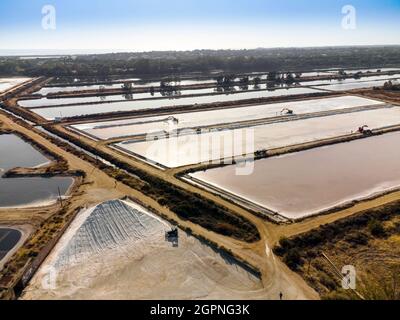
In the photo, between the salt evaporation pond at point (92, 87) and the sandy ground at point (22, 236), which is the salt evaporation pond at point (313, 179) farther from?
the salt evaporation pond at point (92, 87)

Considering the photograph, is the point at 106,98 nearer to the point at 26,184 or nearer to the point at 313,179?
the point at 26,184

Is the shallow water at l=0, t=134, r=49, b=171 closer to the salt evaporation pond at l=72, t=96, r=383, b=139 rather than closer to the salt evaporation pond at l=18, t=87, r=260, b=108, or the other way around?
the salt evaporation pond at l=72, t=96, r=383, b=139

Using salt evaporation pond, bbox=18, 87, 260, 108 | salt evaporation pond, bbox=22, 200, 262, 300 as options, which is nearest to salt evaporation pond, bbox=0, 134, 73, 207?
salt evaporation pond, bbox=22, 200, 262, 300

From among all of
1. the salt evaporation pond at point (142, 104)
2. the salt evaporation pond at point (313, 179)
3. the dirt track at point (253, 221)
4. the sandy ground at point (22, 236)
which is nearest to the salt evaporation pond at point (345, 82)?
the salt evaporation pond at point (142, 104)

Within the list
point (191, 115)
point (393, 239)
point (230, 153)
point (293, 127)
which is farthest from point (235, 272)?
point (191, 115)

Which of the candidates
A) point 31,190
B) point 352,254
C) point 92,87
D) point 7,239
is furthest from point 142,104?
point 352,254
